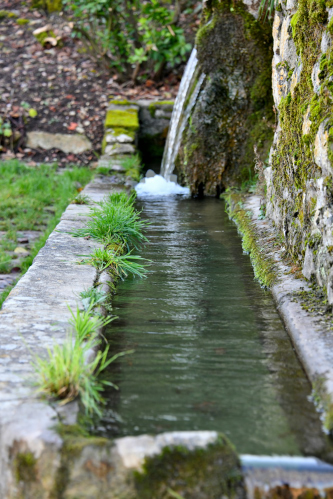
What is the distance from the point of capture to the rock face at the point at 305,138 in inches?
112

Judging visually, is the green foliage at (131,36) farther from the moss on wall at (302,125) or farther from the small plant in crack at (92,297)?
the small plant in crack at (92,297)

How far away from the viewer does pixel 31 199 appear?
6.16m

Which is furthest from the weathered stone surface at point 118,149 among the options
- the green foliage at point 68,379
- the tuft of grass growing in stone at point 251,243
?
→ the green foliage at point 68,379

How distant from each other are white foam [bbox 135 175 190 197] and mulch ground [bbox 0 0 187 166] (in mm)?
1853

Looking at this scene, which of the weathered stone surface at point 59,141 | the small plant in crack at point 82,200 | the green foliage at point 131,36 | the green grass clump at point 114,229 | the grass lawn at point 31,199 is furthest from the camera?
the green foliage at point 131,36

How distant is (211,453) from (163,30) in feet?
27.7

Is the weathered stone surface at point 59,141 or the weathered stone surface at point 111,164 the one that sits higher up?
the weathered stone surface at point 59,141

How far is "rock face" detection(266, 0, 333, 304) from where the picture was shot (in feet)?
9.30

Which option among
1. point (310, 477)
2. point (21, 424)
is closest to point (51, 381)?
point (21, 424)

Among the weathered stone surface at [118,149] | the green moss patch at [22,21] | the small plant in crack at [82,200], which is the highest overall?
the green moss patch at [22,21]

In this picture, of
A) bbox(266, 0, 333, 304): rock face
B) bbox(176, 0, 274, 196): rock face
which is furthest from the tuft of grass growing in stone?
bbox(176, 0, 274, 196): rock face

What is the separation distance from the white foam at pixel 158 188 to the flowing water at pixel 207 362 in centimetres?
255

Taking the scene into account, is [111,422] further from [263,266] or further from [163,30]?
[163,30]

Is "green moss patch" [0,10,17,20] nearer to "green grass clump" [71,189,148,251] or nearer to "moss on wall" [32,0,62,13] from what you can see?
"moss on wall" [32,0,62,13]
